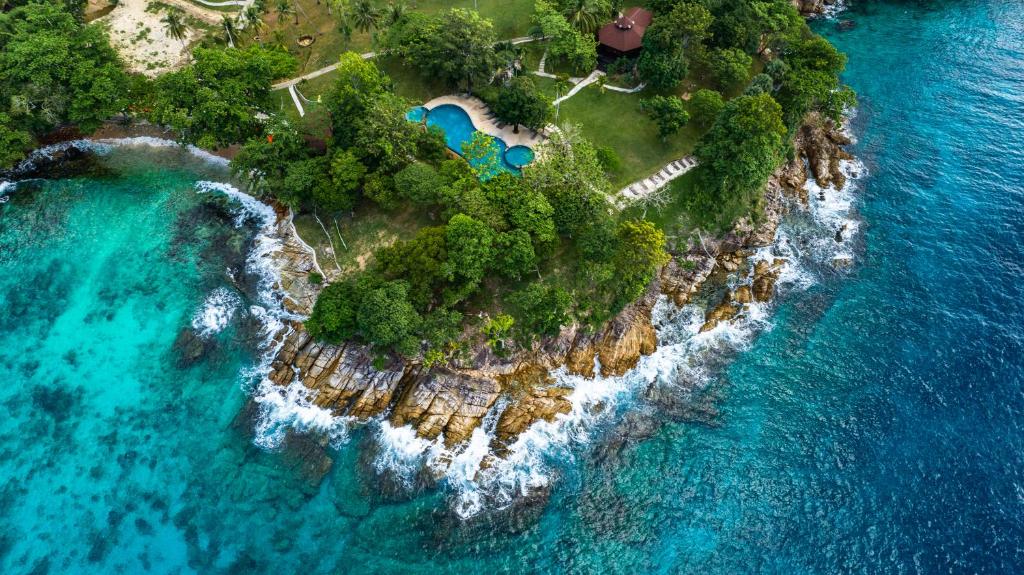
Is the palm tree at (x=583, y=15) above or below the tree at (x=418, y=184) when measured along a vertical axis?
above

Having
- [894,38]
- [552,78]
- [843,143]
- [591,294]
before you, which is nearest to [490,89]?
[552,78]

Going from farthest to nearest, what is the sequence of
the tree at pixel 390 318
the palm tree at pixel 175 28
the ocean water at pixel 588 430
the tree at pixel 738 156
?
the palm tree at pixel 175 28 < the tree at pixel 738 156 < the tree at pixel 390 318 < the ocean water at pixel 588 430

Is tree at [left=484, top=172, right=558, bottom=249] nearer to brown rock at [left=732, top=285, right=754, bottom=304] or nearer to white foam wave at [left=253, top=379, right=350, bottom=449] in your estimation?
brown rock at [left=732, top=285, right=754, bottom=304]

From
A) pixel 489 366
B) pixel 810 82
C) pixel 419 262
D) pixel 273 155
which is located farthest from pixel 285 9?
pixel 810 82

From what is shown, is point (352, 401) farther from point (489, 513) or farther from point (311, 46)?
point (311, 46)

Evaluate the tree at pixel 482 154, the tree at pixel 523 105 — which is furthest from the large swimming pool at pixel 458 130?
the tree at pixel 523 105

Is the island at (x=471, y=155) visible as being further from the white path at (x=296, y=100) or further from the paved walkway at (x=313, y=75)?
the white path at (x=296, y=100)

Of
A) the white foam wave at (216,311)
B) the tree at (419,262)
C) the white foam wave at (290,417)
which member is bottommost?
the white foam wave at (290,417)

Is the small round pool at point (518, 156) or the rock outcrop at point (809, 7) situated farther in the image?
the rock outcrop at point (809, 7)
